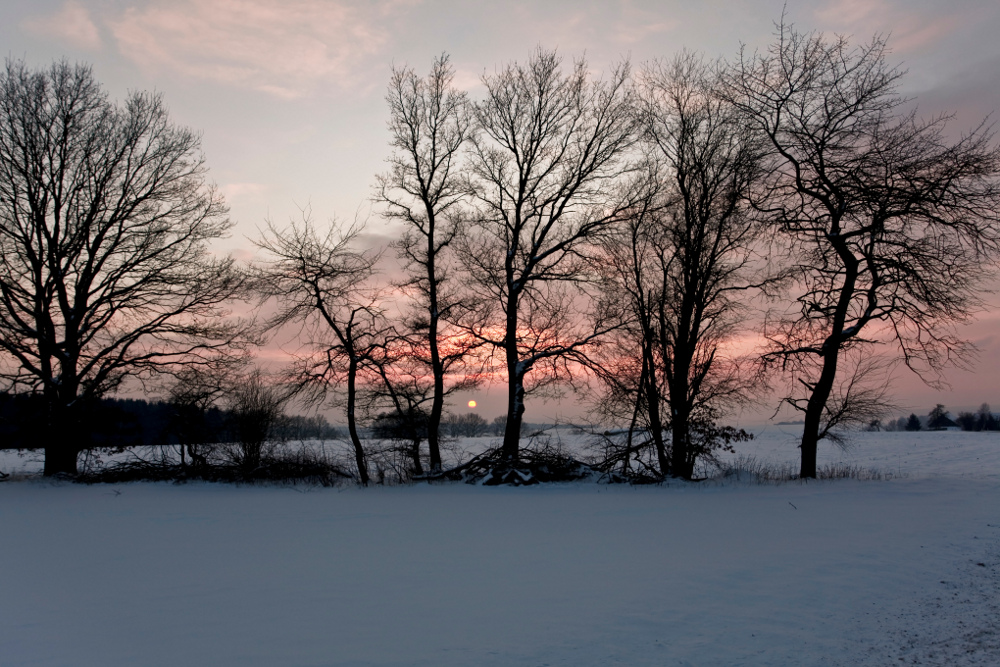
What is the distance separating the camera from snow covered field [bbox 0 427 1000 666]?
4.97 metres

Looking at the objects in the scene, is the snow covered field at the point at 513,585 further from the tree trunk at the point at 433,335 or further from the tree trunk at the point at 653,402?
the tree trunk at the point at 433,335

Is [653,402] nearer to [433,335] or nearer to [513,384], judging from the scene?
[513,384]

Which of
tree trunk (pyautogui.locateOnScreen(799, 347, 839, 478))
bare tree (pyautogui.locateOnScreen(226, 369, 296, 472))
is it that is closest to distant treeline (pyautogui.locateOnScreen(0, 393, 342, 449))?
bare tree (pyautogui.locateOnScreen(226, 369, 296, 472))

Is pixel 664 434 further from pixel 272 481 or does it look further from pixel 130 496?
pixel 130 496

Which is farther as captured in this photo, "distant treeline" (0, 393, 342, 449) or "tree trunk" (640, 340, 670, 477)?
"distant treeline" (0, 393, 342, 449)

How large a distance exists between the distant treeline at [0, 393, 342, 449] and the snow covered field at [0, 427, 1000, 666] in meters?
7.46

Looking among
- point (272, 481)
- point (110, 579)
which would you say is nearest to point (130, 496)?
point (272, 481)

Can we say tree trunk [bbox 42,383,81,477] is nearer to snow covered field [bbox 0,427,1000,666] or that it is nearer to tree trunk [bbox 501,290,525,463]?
snow covered field [bbox 0,427,1000,666]

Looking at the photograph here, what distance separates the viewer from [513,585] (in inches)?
263

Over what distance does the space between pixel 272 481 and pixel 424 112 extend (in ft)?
42.6

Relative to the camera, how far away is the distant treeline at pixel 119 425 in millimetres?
20281

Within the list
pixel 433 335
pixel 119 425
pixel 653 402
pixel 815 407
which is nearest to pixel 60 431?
pixel 119 425

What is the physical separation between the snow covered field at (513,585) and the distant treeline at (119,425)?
7455mm

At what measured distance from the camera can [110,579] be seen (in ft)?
23.1
